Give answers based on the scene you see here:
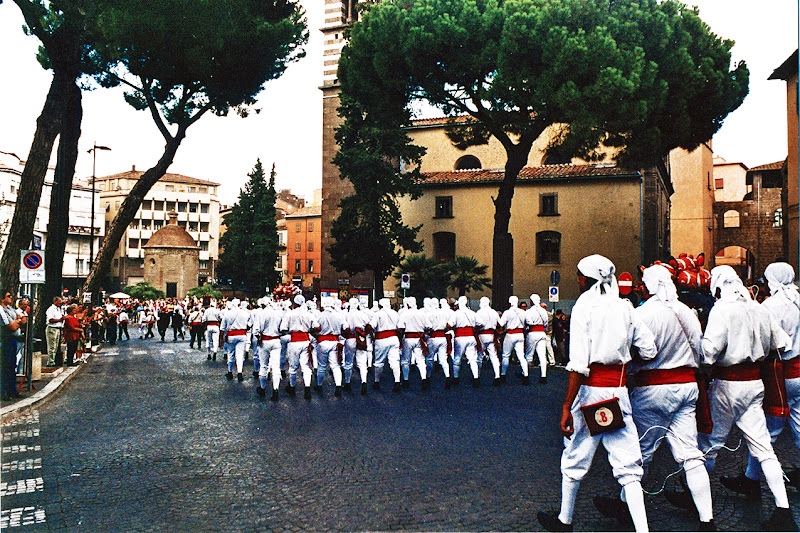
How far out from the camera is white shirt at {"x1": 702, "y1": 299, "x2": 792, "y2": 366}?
5516mm

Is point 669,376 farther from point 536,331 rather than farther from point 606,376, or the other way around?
point 536,331

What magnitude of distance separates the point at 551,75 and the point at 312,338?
12.9 metres

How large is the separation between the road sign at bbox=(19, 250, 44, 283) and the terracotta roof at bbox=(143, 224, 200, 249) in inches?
2885

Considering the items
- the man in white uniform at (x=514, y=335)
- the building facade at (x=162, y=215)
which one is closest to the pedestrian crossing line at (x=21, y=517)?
the man in white uniform at (x=514, y=335)

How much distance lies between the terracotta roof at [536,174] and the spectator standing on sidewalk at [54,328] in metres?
23.1

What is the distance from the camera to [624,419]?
15.8 ft

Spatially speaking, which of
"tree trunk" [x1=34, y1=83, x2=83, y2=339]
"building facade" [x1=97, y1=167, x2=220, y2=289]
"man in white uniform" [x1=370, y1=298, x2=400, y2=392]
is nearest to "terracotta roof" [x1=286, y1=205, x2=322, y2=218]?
"building facade" [x1=97, y1=167, x2=220, y2=289]

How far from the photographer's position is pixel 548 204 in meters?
39.7

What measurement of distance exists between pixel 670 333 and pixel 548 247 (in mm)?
34969

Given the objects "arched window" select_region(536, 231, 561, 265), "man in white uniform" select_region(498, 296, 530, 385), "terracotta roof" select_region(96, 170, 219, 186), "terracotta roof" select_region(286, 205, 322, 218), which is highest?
"terracotta roof" select_region(96, 170, 219, 186)

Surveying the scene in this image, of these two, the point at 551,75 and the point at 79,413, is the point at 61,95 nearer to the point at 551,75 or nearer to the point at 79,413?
the point at 79,413

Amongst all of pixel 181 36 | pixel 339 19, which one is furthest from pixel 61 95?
pixel 339 19

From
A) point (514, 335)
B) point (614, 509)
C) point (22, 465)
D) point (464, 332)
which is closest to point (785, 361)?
point (614, 509)

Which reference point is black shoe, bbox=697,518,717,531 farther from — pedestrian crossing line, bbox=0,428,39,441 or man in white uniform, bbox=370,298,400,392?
man in white uniform, bbox=370,298,400,392
